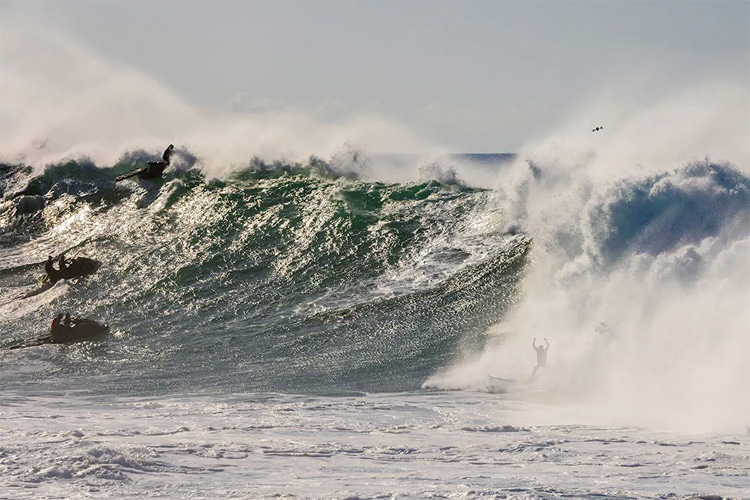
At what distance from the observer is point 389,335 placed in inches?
738

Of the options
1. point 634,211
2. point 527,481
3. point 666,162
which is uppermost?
point 666,162

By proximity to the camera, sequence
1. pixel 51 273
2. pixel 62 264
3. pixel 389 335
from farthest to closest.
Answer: pixel 62 264 < pixel 51 273 < pixel 389 335

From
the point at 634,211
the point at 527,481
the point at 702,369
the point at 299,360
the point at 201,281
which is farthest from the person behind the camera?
the point at 201,281

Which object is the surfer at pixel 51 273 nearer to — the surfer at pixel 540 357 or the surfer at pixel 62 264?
the surfer at pixel 62 264

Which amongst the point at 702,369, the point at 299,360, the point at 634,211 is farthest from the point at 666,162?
the point at 299,360

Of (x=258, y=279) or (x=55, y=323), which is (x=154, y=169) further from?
(x=55, y=323)

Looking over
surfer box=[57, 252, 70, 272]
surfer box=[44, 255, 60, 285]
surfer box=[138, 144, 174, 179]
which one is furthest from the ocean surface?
surfer box=[138, 144, 174, 179]

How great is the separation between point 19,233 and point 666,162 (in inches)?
813

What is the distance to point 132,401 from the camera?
14688 millimetres

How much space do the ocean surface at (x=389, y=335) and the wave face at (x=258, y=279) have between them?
0.29 ft

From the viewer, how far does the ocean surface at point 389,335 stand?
10.0 m

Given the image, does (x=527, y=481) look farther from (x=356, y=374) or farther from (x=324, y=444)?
(x=356, y=374)

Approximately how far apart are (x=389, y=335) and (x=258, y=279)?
5.28m

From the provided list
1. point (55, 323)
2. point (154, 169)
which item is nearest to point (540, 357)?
point (55, 323)
